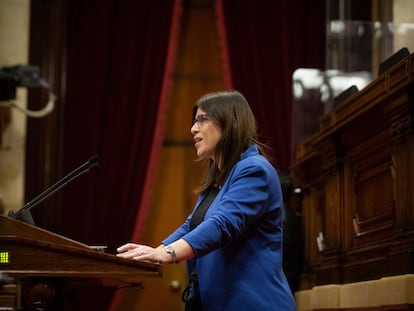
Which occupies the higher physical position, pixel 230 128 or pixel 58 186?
pixel 230 128

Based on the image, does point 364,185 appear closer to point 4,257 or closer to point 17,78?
point 4,257

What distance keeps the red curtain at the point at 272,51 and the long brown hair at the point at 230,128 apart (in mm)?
3508

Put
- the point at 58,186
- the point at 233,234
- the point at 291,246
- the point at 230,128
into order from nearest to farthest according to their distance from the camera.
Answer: the point at 233,234 < the point at 230,128 < the point at 58,186 < the point at 291,246

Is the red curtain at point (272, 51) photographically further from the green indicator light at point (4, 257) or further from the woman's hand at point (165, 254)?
the green indicator light at point (4, 257)

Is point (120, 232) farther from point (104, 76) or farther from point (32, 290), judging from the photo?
point (32, 290)

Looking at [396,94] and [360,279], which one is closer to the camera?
[396,94]

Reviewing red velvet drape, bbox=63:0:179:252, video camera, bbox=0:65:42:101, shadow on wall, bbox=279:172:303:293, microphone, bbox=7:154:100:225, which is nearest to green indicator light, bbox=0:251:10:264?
microphone, bbox=7:154:100:225

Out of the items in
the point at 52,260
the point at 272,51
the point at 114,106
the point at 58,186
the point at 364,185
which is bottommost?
the point at 52,260

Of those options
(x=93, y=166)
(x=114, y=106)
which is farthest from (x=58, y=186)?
A: (x=114, y=106)

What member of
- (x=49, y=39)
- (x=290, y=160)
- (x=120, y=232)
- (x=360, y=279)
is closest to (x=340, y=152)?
(x=360, y=279)

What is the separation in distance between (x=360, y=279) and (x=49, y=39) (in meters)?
3.18

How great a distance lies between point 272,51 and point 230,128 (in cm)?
383

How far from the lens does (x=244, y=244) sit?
251 centimetres

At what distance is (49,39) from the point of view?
609 centimetres
